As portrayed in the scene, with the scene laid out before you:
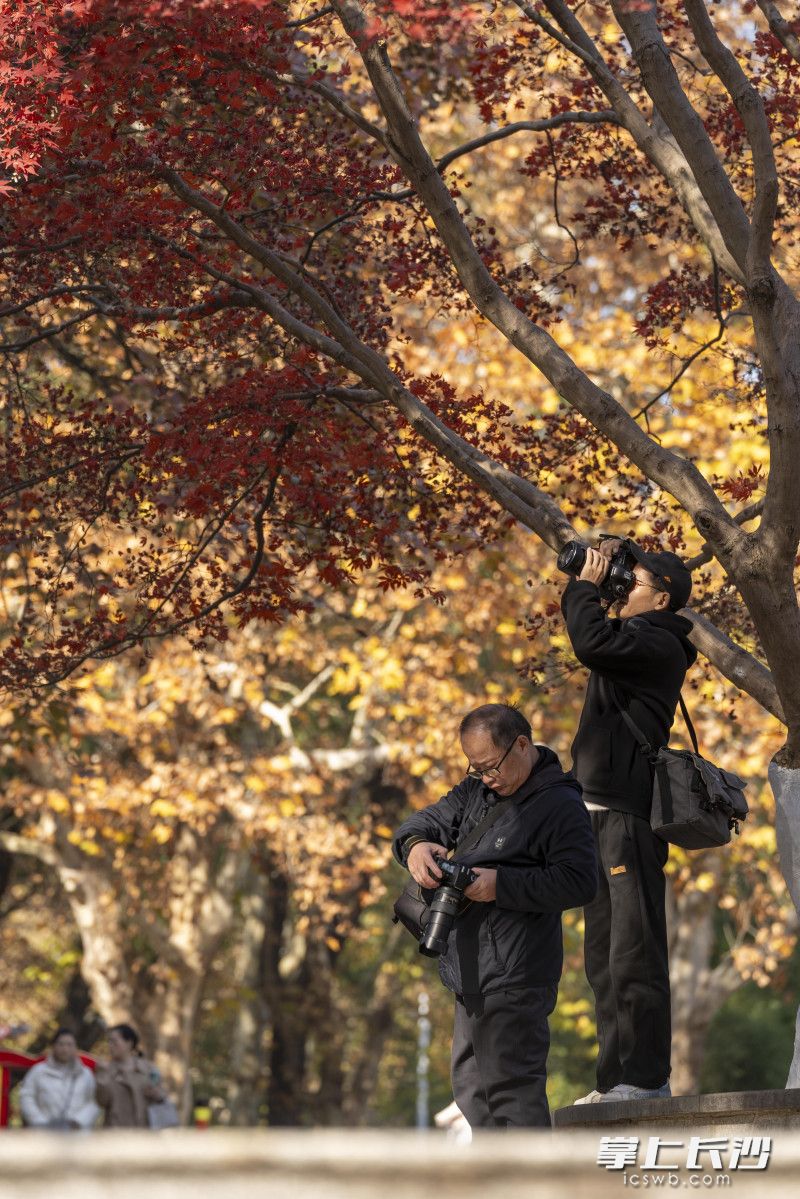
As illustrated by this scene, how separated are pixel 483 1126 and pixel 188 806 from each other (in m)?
13.3

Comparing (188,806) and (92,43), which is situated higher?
(92,43)

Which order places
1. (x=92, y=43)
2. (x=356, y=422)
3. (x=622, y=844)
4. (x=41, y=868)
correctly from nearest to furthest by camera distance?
1. (x=622, y=844)
2. (x=92, y=43)
3. (x=356, y=422)
4. (x=41, y=868)

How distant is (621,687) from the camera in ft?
19.8

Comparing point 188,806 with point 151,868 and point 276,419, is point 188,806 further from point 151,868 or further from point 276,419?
point 276,419

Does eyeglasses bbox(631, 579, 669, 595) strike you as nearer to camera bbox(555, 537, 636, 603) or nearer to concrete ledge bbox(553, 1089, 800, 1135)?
camera bbox(555, 537, 636, 603)

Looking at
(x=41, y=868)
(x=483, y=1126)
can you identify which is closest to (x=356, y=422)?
(x=483, y=1126)

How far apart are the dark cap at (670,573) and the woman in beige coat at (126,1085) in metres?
8.31

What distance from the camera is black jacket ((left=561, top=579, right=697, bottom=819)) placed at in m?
5.78

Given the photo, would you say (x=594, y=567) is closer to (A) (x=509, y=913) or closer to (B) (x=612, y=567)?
(B) (x=612, y=567)

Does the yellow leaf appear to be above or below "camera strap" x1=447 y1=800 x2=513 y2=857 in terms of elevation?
above

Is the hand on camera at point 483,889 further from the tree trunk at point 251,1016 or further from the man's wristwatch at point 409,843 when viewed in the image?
the tree trunk at point 251,1016

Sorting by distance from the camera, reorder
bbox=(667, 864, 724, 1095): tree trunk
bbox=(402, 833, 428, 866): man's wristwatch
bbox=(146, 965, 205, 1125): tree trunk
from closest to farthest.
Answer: bbox=(402, 833, 428, 866): man's wristwatch
bbox=(667, 864, 724, 1095): tree trunk
bbox=(146, 965, 205, 1125): tree trunk

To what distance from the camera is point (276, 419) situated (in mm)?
8539

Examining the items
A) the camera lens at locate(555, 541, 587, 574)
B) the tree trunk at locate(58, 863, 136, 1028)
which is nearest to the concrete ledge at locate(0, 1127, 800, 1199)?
the camera lens at locate(555, 541, 587, 574)
